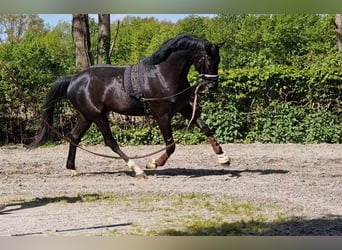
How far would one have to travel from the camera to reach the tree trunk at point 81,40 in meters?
4.86

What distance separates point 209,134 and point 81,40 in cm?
131

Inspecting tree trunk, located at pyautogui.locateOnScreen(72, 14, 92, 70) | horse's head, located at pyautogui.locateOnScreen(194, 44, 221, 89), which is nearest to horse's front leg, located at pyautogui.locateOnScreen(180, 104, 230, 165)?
horse's head, located at pyautogui.locateOnScreen(194, 44, 221, 89)

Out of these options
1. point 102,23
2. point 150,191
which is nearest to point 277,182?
point 150,191

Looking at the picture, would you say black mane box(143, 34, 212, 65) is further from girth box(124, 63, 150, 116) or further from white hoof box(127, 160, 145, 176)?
white hoof box(127, 160, 145, 176)

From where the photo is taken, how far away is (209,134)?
4816 mm

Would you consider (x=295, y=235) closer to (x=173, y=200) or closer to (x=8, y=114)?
(x=173, y=200)

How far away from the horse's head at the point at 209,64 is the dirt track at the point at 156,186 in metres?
0.78

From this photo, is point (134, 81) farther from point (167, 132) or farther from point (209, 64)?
point (209, 64)

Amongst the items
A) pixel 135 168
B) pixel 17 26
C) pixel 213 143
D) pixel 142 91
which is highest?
pixel 17 26

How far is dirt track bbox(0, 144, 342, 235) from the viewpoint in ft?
13.1

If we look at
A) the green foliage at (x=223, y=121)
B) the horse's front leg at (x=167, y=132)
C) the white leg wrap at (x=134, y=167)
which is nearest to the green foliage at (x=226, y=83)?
the green foliage at (x=223, y=121)

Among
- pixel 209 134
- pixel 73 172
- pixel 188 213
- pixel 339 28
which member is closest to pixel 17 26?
pixel 73 172

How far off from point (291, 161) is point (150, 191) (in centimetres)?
138

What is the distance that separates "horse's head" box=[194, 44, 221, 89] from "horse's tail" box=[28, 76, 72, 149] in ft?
3.66
